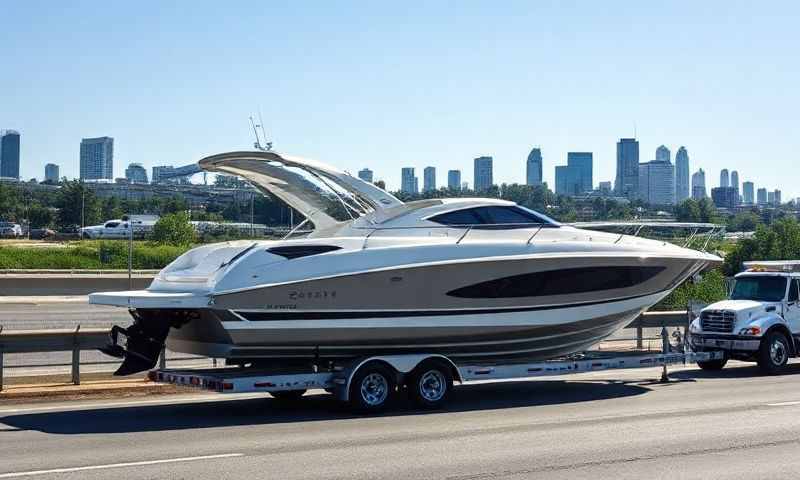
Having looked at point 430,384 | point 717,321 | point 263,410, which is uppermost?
point 717,321

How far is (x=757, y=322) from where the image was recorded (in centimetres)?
2152

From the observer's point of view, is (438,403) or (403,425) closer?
(403,425)

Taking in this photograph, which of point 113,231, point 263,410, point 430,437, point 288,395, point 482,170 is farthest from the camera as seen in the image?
point 482,170

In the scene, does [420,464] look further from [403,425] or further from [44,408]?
[44,408]

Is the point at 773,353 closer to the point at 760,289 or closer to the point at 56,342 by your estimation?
the point at 760,289

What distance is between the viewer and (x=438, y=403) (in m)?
15.9

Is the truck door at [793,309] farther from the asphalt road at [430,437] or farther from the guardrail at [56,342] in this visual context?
the guardrail at [56,342]

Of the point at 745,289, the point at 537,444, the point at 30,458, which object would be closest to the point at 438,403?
the point at 537,444

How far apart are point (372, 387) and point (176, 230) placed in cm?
6121

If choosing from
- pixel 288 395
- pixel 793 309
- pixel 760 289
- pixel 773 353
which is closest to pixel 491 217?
pixel 288 395

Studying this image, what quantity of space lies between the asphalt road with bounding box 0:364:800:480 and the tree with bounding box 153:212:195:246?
58.0m

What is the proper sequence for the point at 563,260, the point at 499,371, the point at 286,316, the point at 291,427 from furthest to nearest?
the point at 563,260 → the point at 499,371 → the point at 286,316 → the point at 291,427

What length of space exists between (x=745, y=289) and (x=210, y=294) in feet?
42.4

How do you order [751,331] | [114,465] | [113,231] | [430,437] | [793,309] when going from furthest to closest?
[113,231] → [793,309] → [751,331] → [430,437] → [114,465]
